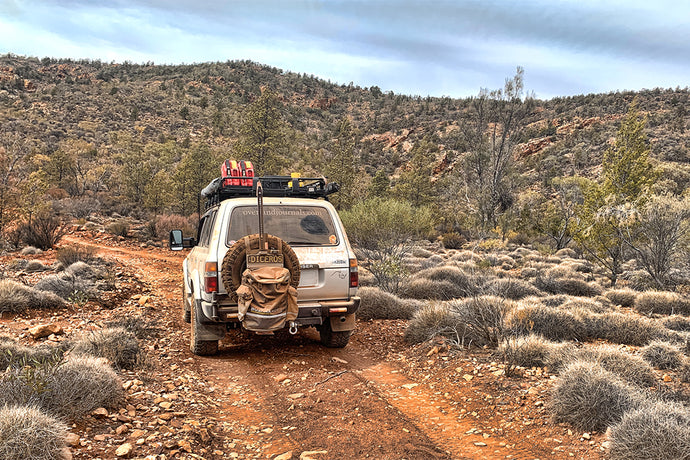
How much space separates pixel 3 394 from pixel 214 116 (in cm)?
5920

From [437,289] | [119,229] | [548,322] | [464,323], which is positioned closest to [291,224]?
[464,323]

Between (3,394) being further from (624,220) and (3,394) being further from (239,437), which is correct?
(624,220)

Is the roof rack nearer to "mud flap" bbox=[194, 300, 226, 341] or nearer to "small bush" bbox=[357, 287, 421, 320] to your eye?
"mud flap" bbox=[194, 300, 226, 341]

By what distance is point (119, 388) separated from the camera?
400 cm

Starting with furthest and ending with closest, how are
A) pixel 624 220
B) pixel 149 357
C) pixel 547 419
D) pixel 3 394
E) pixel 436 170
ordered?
1. pixel 436 170
2. pixel 624 220
3. pixel 149 357
4. pixel 547 419
5. pixel 3 394

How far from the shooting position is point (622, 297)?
12.1 meters

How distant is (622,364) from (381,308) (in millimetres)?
4629

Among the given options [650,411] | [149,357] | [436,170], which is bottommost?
[149,357]

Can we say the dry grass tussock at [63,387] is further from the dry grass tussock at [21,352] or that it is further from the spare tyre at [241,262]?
the spare tyre at [241,262]

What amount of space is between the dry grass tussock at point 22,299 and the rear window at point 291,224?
A: 5052mm

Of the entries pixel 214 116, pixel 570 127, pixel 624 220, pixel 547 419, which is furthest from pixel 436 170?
pixel 547 419

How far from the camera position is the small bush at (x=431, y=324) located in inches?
265

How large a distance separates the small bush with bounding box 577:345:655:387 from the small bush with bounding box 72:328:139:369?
535 cm

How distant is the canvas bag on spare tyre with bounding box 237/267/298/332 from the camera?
16.3ft
